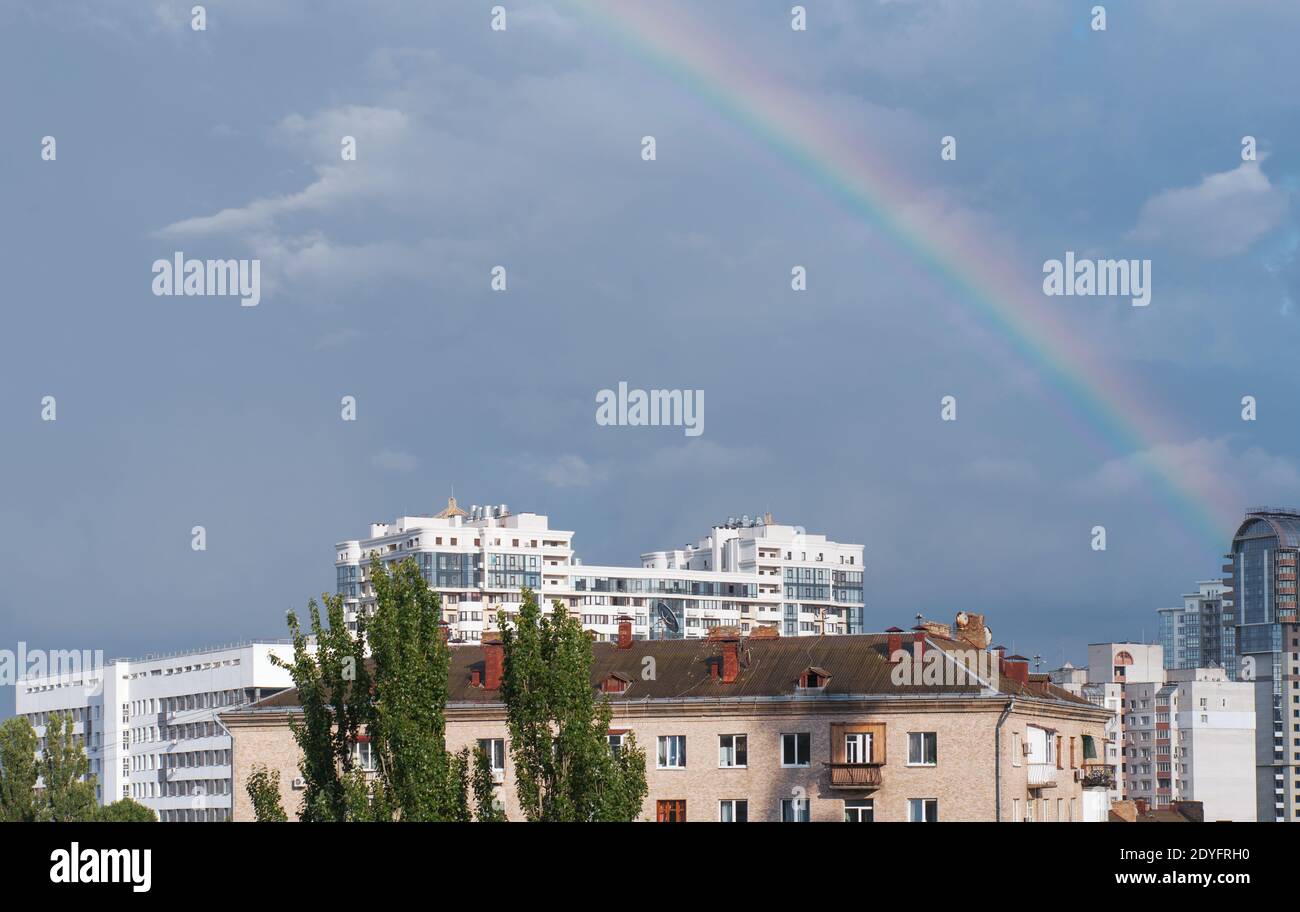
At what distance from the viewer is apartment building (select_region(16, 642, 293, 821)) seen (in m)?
155

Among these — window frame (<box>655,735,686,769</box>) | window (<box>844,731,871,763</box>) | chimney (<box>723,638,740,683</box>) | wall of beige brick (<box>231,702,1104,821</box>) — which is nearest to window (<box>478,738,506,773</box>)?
wall of beige brick (<box>231,702,1104,821</box>)

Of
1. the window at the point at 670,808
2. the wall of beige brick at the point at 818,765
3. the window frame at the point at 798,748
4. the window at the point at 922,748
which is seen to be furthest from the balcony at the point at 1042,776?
the window at the point at 670,808

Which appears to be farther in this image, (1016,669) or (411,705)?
(1016,669)

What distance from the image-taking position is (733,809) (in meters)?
64.7

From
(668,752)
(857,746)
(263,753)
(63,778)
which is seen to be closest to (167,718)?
(63,778)

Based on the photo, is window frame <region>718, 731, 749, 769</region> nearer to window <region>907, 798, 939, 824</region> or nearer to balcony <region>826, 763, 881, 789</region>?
balcony <region>826, 763, 881, 789</region>

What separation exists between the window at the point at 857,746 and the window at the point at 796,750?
5.21ft

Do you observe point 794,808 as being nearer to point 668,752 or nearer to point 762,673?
point 668,752

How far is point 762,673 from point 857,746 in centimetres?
550

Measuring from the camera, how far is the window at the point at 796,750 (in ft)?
212

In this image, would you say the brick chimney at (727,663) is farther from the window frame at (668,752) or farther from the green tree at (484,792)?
the green tree at (484,792)

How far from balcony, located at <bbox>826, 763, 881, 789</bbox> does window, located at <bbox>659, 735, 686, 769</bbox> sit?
6.29m
